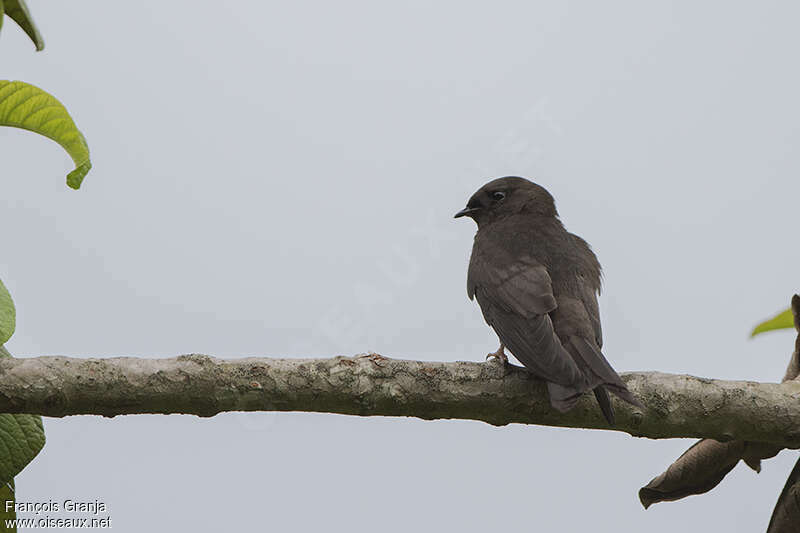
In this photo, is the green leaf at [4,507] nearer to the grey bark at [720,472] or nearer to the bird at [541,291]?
the bird at [541,291]

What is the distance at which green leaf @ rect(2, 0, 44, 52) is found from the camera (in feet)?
5.14

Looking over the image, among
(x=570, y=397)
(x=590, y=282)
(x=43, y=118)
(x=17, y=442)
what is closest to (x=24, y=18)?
(x=43, y=118)

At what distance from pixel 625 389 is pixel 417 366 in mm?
631

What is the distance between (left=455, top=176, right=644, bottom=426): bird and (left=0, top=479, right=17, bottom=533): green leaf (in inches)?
56.9

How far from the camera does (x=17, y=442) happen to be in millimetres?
2246

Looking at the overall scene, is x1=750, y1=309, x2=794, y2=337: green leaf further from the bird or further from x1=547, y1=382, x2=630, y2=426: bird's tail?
x1=547, y1=382, x2=630, y2=426: bird's tail

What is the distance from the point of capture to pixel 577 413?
2.75m

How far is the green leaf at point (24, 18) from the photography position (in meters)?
1.57

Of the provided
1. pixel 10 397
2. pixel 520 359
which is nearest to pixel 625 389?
pixel 520 359

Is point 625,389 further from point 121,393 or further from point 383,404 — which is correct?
point 121,393

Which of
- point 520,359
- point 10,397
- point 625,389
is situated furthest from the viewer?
point 520,359

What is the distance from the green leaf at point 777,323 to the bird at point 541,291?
540mm

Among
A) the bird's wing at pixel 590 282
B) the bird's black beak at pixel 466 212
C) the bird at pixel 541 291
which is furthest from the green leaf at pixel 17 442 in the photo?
the bird's black beak at pixel 466 212

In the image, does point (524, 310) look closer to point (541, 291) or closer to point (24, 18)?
point (541, 291)
